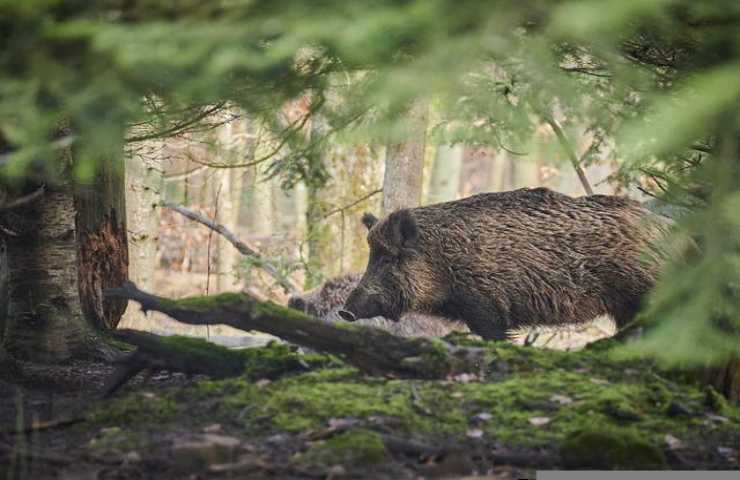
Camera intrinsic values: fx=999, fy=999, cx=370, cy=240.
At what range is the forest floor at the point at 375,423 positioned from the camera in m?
4.25

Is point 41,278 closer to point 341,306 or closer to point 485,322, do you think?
point 485,322

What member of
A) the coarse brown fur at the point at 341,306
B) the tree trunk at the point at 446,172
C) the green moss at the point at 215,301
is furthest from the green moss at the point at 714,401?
the tree trunk at the point at 446,172

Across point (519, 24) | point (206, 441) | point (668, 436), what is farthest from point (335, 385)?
point (519, 24)

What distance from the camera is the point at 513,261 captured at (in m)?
7.79

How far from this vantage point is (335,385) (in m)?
4.87

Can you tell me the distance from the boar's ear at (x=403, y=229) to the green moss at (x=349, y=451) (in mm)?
3614

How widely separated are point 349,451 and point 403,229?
12.5 ft

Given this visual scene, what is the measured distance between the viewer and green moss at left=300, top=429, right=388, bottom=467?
421 centimetres

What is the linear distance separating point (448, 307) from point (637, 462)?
147 inches

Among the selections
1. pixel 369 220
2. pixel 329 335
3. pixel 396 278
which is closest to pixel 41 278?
pixel 329 335

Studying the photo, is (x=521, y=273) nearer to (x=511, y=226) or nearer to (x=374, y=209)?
(x=511, y=226)

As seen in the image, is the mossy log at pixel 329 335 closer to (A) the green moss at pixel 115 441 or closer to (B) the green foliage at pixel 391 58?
(A) the green moss at pixel 115 441

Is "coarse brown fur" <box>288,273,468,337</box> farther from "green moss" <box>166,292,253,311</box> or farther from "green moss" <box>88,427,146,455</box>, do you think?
"green moss" <box>88,427,146,455</box>

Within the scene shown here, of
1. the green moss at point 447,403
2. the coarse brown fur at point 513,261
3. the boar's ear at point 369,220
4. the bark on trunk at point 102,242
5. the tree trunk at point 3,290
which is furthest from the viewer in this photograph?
the boar's ear at point 369,220
